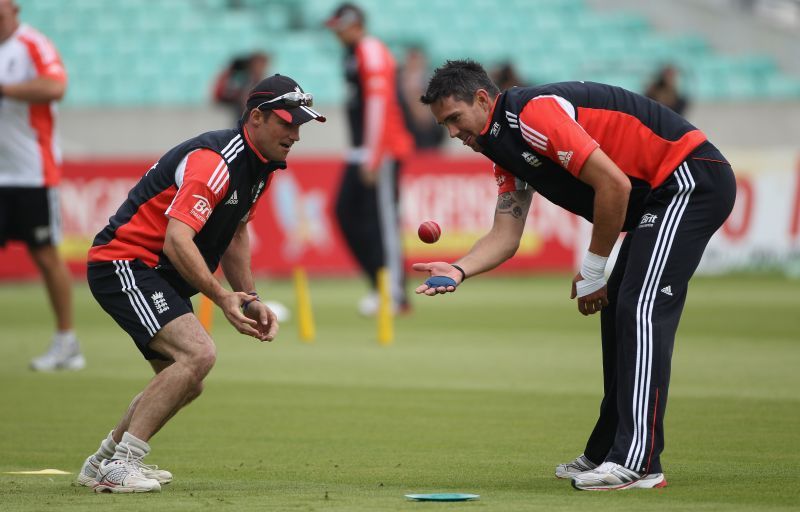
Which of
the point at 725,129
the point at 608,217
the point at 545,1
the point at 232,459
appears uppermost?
the point at 545,1

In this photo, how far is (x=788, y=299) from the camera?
17.6m

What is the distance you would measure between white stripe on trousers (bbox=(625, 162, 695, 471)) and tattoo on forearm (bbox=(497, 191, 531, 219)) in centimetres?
90

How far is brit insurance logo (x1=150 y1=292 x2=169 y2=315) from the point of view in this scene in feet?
22.3

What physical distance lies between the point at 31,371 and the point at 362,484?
5.53 m

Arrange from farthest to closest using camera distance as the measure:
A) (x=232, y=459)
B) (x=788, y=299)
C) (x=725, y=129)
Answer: (x=725, y=129)
(x=788, y=299)
(x=232, y=459)

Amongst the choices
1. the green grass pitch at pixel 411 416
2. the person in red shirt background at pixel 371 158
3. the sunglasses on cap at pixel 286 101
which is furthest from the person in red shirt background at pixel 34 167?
the sunglasses on cap at pixel 286 101

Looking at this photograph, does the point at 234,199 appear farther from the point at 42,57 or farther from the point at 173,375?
the point at 42,57

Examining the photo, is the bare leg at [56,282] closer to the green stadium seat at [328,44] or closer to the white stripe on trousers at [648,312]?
the white stripe on trousers at [648,312]

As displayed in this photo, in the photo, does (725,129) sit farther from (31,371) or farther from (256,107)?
(256,107)

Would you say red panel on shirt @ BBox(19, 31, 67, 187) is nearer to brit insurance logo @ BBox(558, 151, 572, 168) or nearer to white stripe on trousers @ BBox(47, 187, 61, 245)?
white stripe on trousers @ BBox(47, 187, 61, 245)

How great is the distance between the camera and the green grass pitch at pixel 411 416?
255 inches

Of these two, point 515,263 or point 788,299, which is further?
point 515,263

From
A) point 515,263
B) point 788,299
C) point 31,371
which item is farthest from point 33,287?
point 788,299

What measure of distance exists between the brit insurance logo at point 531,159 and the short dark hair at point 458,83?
33 cm
